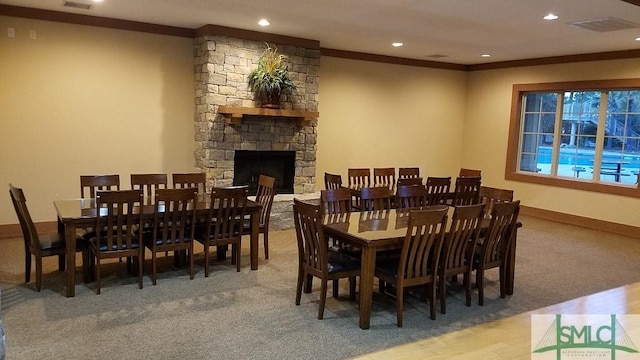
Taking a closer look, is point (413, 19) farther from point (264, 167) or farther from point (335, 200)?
point (264, 167)

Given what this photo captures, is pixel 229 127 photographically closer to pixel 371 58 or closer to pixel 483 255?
pixel 371 58

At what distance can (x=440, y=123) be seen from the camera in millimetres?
9352

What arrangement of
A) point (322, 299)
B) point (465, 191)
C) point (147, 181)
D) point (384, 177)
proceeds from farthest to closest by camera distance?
point (384, 177) → point (465, 191) → point (147, 181) → point (322, 299)

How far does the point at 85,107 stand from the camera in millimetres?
6051

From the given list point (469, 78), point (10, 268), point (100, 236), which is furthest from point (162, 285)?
point (469, 78)

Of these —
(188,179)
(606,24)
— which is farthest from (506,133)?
(188,179)

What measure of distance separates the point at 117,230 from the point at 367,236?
2.11 metres

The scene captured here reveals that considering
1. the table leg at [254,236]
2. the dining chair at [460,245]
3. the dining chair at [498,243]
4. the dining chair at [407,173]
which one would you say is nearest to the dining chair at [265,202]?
the table leg at [254,236]

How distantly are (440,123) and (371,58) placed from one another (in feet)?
6.72

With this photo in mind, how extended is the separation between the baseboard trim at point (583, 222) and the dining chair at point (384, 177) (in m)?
2.88

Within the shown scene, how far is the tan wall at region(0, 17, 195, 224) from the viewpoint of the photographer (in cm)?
570

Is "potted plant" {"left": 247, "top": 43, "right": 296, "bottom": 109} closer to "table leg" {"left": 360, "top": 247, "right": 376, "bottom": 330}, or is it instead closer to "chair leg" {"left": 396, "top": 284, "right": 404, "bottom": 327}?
"table leg" {"left": 360, "top": 247, "right": 376, "bottom": 330}

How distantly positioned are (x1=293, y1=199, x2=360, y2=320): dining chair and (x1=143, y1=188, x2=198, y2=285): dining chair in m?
1.06

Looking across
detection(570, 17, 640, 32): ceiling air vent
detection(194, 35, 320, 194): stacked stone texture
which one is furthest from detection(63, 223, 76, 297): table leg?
detection(570, 17, 640, 32): ceiling air vent
